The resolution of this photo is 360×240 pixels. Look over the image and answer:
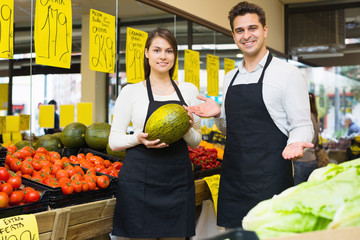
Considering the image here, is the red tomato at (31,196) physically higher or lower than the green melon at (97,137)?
lower

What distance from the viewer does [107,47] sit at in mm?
3201

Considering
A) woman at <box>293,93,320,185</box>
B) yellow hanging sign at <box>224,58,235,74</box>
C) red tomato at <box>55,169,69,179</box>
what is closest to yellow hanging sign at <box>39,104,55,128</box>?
red tomato at <box>55,169,69,179</box>

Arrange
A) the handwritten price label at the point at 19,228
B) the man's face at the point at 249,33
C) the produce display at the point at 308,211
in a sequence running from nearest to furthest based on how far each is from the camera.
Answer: the produce display at the point at 308,211 → the handwritten price label at the point at 19,228 → the man's face at the point at 249,33

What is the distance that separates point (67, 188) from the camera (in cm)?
213

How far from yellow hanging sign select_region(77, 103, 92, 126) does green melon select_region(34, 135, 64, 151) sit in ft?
1.40

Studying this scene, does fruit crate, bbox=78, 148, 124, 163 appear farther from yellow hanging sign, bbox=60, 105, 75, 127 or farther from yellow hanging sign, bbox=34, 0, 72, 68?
yellow hanging sign, bbox=34, 0, 72, 68

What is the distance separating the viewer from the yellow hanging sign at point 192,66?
4.39m

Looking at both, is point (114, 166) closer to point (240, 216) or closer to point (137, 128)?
point (137, 128)

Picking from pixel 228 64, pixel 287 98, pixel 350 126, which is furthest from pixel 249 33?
pixel 350 126

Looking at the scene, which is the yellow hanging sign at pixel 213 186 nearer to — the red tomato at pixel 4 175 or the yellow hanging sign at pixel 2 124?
the red tomato at pixel 4 175

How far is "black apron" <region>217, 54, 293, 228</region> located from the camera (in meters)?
2.23

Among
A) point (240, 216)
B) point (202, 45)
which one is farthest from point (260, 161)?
point (202, 45)

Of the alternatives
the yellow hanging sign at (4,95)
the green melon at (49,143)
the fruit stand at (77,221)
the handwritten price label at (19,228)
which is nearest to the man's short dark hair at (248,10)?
the fruit stand at (77,221)

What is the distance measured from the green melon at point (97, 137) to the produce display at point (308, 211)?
Answer: 236 centimetres
